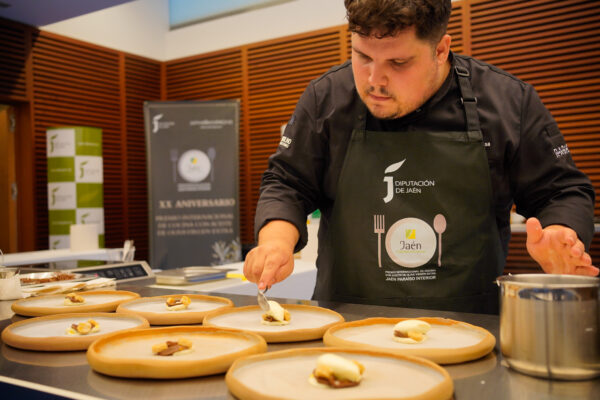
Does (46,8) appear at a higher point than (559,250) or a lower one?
higher

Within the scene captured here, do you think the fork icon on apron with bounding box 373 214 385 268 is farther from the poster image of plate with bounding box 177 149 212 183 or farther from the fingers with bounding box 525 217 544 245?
the poster image of plate with bounding box 177 149 212 183

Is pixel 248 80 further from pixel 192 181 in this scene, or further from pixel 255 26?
pixel 192 181

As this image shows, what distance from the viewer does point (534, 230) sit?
106cm

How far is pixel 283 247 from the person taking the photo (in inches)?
53.3

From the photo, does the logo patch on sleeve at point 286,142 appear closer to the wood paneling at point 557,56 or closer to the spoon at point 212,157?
the spoon at point 212,157

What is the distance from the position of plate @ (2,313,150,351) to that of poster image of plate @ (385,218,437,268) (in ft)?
2.46

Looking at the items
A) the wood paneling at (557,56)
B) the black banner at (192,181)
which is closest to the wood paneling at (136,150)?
the black banner at (192,181)

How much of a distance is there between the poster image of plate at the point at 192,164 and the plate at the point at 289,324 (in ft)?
15.0

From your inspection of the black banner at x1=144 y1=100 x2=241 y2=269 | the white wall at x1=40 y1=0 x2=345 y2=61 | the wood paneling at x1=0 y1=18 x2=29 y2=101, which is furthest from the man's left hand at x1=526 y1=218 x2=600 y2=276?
the wood paneling at x1=0 y1=18 x2=29 y2=101

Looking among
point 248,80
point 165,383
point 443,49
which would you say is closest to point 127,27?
point 248,80

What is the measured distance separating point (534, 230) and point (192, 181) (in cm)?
487

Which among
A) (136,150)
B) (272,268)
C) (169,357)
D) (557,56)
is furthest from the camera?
(136,150)

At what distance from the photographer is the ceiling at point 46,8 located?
512 centimetres

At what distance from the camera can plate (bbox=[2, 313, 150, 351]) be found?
3.01 ft
